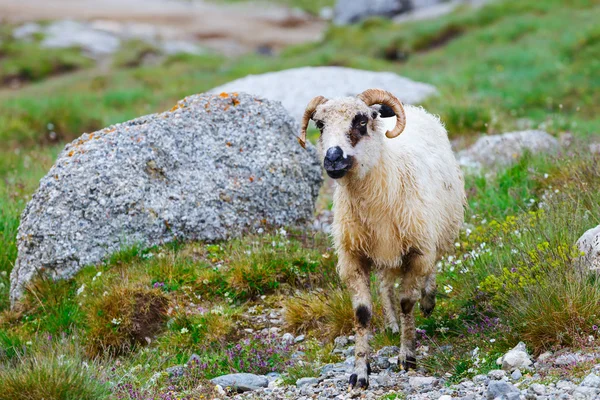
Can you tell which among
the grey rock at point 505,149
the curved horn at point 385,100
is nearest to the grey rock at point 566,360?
the curved horn at point 385,100

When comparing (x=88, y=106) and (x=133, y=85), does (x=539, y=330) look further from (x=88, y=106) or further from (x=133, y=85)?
(x=133, y=85)

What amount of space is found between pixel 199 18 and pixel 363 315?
70.3 m

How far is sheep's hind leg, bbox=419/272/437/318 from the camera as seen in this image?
7977 millimetres

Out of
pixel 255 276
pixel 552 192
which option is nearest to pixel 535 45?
pixel 552 192

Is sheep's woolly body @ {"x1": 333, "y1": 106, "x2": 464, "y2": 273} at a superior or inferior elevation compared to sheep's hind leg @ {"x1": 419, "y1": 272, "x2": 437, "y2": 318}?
superior

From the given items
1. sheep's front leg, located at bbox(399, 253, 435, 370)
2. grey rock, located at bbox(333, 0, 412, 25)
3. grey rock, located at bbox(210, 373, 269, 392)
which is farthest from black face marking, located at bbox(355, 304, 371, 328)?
grey rock, located at bbox(333, 0, 412, 25)

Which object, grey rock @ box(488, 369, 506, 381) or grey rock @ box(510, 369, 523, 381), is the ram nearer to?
grey rock @ box(488, 369, 506, 381)

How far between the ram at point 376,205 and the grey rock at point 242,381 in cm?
92

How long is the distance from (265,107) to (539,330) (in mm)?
5344

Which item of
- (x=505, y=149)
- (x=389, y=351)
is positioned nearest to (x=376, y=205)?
(x=389, y=351)

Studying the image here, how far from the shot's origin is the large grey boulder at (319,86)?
17.2 metres

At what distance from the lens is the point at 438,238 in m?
7.74

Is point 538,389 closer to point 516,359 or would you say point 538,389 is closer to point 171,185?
point 516,359

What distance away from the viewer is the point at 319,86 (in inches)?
704
